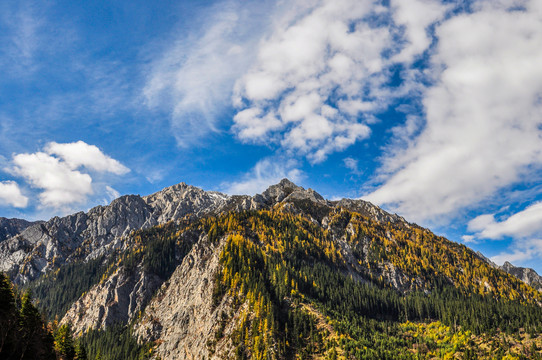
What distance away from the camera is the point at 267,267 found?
184875 mm

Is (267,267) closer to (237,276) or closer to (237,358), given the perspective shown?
(237,276)

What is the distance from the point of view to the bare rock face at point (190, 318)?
136 m

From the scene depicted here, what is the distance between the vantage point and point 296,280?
566ft

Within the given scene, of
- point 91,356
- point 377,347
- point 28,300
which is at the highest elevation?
point 28,300

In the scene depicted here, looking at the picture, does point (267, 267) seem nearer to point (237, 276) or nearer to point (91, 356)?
point (237, 276)

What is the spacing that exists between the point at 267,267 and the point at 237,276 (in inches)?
1163

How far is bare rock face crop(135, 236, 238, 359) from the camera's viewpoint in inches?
5351

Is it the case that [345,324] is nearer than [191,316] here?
Yes

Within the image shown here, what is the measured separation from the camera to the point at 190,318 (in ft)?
522

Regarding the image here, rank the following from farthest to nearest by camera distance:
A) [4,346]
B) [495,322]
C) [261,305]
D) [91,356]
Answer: [91,356] → [495,322] → [261,305] → [4,346]

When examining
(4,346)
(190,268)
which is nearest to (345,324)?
(190,268)

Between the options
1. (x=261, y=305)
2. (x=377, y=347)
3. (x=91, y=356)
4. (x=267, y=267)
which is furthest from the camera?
(x=267, y=267)

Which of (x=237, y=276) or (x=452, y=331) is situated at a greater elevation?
(x=237, y=276)

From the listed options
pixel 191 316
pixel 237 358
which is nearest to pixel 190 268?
pixel 191 316
